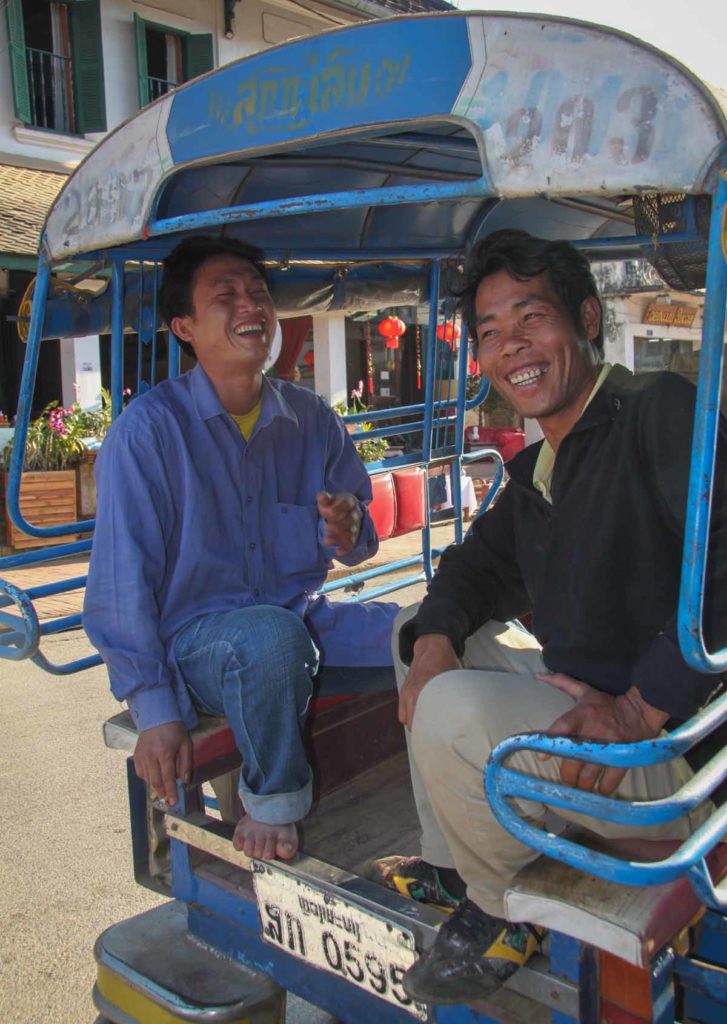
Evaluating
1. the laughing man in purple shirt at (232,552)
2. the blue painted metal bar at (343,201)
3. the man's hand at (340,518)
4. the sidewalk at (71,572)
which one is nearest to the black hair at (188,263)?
the laughing man in purple shirt at (232,552)

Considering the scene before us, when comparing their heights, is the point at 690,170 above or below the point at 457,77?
below

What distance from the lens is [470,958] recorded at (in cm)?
156

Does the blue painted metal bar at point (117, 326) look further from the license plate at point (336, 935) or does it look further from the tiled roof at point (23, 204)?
the tiled roof at point (23, 204)

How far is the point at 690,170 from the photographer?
127 centimetres

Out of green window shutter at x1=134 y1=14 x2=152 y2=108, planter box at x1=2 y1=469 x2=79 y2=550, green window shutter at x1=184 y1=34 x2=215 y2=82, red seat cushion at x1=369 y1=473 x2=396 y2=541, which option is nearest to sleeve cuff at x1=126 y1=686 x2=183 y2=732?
red seat cushion at x1=369 y1=473 x2=396 y2=541

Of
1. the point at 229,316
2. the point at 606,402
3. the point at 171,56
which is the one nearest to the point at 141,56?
the point at 171,56

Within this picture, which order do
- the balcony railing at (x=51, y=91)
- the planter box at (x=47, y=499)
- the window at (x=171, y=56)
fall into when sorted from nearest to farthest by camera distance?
the planter box at (x=47, y=499) < the balcony railing at (x=51, y=91) < the window at (x=171, y=56)

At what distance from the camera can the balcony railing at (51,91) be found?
11703mm

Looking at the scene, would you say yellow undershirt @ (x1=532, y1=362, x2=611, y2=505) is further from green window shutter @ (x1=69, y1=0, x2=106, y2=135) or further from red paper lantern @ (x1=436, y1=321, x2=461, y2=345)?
green window shutter @ (x1=69, y1=0, x2=106, y2=135)

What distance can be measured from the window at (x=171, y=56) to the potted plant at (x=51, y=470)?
17.7 ft

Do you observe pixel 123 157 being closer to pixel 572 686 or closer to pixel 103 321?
pixel 103 321

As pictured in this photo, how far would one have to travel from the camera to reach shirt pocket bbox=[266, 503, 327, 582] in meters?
2.53

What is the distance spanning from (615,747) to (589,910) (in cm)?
32

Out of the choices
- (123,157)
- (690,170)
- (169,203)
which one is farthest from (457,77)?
(169,203)
